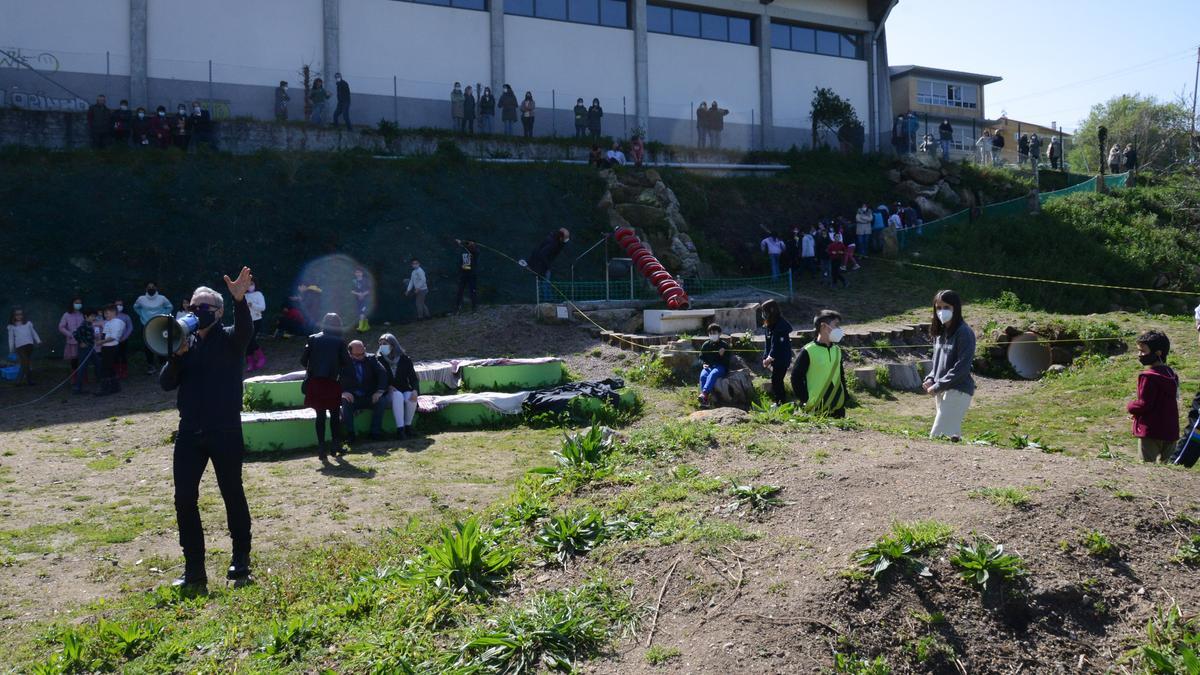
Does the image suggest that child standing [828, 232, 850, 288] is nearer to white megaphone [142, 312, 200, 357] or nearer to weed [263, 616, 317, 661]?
white megaphone [142, 312, 200, 357]

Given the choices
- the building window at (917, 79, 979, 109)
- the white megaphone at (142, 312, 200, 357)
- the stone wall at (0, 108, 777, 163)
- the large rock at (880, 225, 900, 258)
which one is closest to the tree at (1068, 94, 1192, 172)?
the building window at (917, 79, 979, 109)

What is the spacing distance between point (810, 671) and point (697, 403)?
8635 mm

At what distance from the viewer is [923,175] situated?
110ft

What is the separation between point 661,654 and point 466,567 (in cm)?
142

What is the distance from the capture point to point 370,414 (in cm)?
1170

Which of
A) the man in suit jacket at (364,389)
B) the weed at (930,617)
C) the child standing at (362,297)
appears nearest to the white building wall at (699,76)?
the child standing at (362,297)

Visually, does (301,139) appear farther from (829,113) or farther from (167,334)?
(167,334)

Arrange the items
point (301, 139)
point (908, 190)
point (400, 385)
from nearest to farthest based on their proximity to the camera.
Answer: point (400, 385) → point (301, 139) → point (908, 190)

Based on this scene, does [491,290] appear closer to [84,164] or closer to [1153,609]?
[84,164]

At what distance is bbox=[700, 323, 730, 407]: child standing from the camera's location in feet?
42.3

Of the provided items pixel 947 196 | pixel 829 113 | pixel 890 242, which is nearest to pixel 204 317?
pixel 890 242

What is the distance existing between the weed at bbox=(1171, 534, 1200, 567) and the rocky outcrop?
1857cm

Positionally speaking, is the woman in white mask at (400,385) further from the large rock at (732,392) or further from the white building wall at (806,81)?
the white building wall at (806,81)

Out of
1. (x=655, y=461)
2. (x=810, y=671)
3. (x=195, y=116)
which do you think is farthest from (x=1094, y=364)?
(x=195, y=116)
